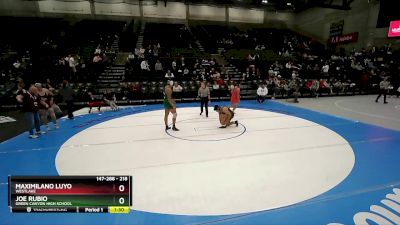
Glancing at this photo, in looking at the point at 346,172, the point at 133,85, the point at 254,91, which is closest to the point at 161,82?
the point at 133,85

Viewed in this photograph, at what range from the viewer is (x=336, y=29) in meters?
23.7

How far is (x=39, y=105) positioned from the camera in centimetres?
680

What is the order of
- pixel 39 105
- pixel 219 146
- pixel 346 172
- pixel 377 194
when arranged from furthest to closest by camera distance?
pixel 39 105 → pixel 219 146 → pixel 346 172 → pixel 377 194

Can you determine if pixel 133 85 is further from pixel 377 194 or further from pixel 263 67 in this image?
pixel 377 194

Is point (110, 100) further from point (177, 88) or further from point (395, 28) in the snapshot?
point (395, 28)

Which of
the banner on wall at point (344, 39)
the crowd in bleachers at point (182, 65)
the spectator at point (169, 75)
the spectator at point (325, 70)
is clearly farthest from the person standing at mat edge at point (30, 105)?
the banner on wall at point (344, 39)

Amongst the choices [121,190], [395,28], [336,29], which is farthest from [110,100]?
[336,29]

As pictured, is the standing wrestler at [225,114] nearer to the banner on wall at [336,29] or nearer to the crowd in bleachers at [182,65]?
the crowd in bleachers at [182,65]

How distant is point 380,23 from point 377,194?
63.7ft

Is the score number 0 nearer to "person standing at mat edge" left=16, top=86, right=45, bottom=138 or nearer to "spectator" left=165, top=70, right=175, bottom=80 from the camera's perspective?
"person standing at mat edge" left=16, top=86, right=45, bottom=138

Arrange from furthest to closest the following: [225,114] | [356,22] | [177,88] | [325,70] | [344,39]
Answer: [344,39]
[356,22]
[325,70]
[177,88]
[225,114]
